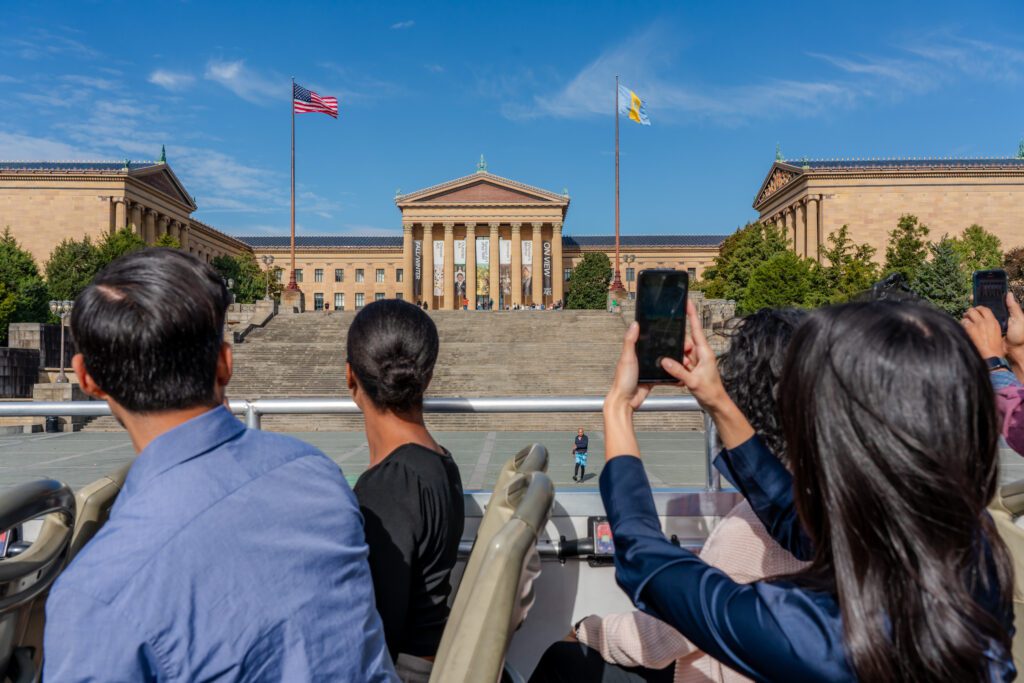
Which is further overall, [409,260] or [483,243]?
[483,243]

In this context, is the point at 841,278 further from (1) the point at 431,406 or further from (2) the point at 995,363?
(1) the point at 431,406

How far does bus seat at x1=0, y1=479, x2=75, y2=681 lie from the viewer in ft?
5.87

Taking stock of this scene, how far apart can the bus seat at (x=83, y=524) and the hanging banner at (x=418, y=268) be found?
70.7 metres

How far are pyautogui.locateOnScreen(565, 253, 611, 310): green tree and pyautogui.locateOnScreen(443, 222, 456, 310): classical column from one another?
12.4 metres

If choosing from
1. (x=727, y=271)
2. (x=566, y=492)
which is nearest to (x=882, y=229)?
(x=727, y=271)

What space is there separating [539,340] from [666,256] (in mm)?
61252

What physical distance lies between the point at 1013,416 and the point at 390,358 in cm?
202

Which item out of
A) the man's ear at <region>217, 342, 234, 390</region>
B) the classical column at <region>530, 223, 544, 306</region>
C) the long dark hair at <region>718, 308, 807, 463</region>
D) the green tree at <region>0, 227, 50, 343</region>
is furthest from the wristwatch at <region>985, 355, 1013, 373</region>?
the classical column at <region>530, 223, 544, 306</region>

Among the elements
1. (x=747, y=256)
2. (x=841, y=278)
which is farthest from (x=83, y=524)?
(x=747, y=256)

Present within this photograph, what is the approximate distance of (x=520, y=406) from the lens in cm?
316

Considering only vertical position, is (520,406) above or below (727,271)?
below

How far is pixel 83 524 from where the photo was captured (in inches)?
84.9

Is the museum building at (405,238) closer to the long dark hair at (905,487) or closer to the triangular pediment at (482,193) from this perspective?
the triangular pediment at (482,193)

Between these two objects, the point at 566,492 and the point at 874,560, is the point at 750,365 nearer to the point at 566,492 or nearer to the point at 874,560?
the point at 874,560
